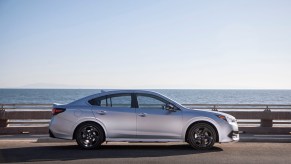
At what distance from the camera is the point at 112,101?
36.9 feet

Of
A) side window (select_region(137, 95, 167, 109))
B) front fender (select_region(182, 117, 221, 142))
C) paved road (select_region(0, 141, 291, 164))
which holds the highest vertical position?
side window (select_region(137, 95, 167, 109))

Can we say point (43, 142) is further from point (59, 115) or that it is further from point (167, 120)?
point (167, 120)

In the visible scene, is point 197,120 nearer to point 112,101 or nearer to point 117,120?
point 117,120

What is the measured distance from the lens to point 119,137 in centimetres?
1103

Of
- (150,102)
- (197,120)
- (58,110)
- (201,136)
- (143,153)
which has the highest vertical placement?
(150,102)

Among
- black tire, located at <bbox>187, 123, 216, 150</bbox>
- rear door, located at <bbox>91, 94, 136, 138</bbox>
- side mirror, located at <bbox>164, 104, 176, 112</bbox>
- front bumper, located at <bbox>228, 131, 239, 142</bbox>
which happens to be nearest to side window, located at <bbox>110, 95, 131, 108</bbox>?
rear door, located at <bbox>91, 94, 136, 138</bbox>

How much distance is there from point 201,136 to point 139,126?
1480mm

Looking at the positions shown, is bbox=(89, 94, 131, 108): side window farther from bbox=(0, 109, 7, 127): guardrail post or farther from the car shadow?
bbox=(0, 109, 7, 127): guardrail post

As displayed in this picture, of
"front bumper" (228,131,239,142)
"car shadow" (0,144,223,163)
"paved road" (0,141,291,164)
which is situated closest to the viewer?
"paved road" (0,141,291,164)

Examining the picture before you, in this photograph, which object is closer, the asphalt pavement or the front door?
the asphalt pavement

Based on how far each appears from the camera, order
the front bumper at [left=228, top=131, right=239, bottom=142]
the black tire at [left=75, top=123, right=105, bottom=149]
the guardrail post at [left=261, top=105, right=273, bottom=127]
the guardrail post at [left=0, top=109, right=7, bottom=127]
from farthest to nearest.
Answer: the guardrail post at [left=261, top=105, right=273, bottom=127], the guardrail post at [left=0, top=109, right=7, bottom=127], the front bumper at [left=228, top=131, right=239, bottom=142], the black tire at [left=75, top=123, right=105, bottom=149]

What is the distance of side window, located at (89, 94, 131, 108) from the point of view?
11.2 meters

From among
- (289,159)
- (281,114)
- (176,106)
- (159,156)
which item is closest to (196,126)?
(176,106)

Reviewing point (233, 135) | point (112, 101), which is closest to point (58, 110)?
point (112, 101)
